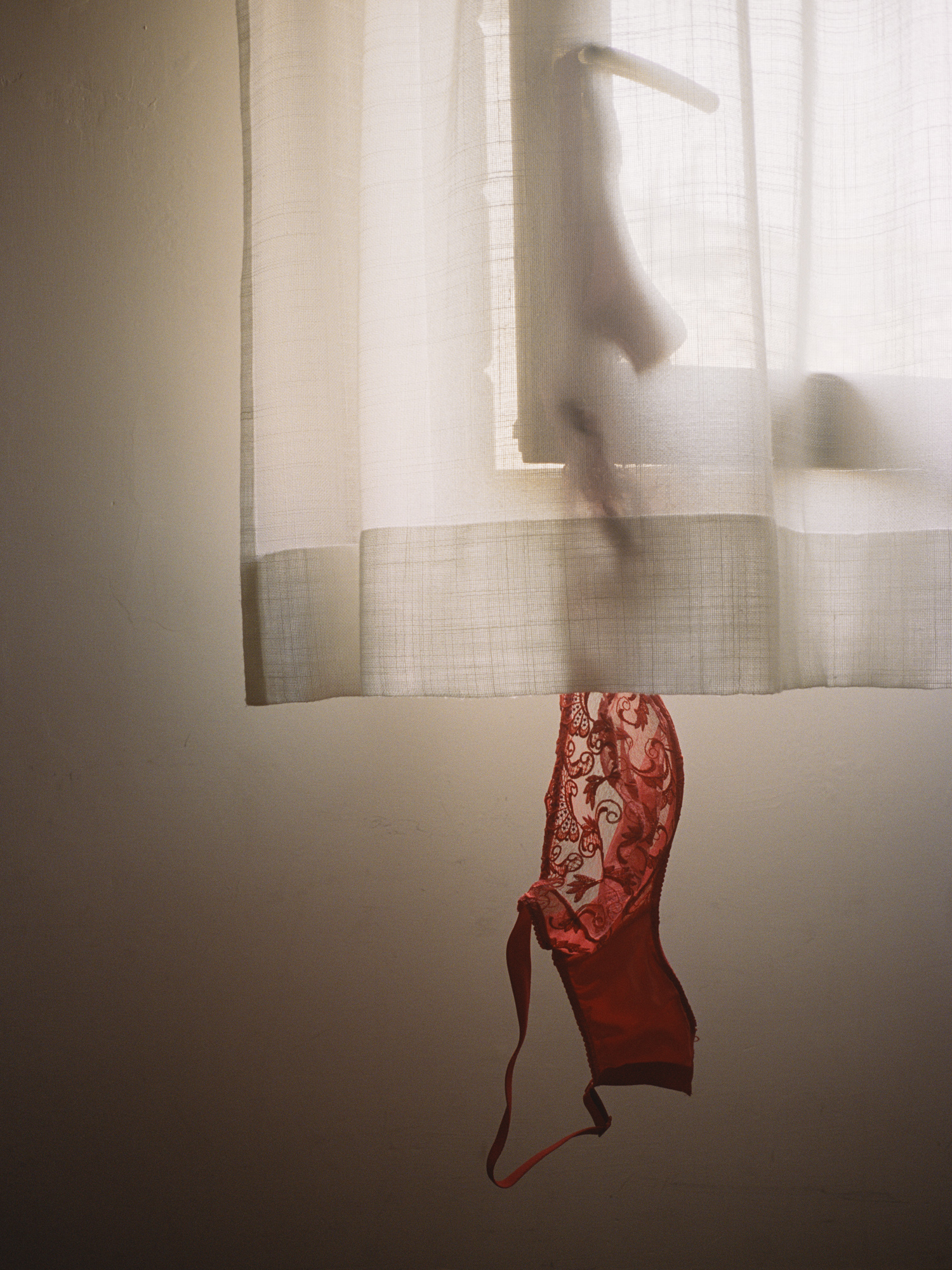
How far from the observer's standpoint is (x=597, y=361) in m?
0.56

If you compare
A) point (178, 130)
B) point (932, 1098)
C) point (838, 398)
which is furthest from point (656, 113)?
point (932, 1098)

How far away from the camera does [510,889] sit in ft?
2.73

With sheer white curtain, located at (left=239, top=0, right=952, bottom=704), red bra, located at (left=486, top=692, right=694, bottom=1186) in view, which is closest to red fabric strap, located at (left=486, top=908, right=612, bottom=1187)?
red bra, located at (left=486, top=692, right=694, bottom=1186)

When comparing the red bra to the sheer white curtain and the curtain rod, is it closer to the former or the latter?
the sheer white curtain

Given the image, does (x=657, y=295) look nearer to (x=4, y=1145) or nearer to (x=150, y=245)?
(x=150, y=245)

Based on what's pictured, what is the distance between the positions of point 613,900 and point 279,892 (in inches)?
15.5

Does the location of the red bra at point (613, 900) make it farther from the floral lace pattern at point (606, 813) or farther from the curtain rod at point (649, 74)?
the curtain rod at point (649, 74)

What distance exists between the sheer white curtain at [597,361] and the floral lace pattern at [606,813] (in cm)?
7

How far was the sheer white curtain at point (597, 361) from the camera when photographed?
0.55m

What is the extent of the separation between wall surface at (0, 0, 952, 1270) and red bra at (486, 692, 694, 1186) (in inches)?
8.4

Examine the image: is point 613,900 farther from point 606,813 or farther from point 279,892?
point 279,892

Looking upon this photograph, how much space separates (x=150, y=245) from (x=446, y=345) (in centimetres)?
43

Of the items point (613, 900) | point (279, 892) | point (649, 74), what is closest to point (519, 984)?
point (613, 900)

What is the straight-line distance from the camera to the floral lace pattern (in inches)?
23.6
